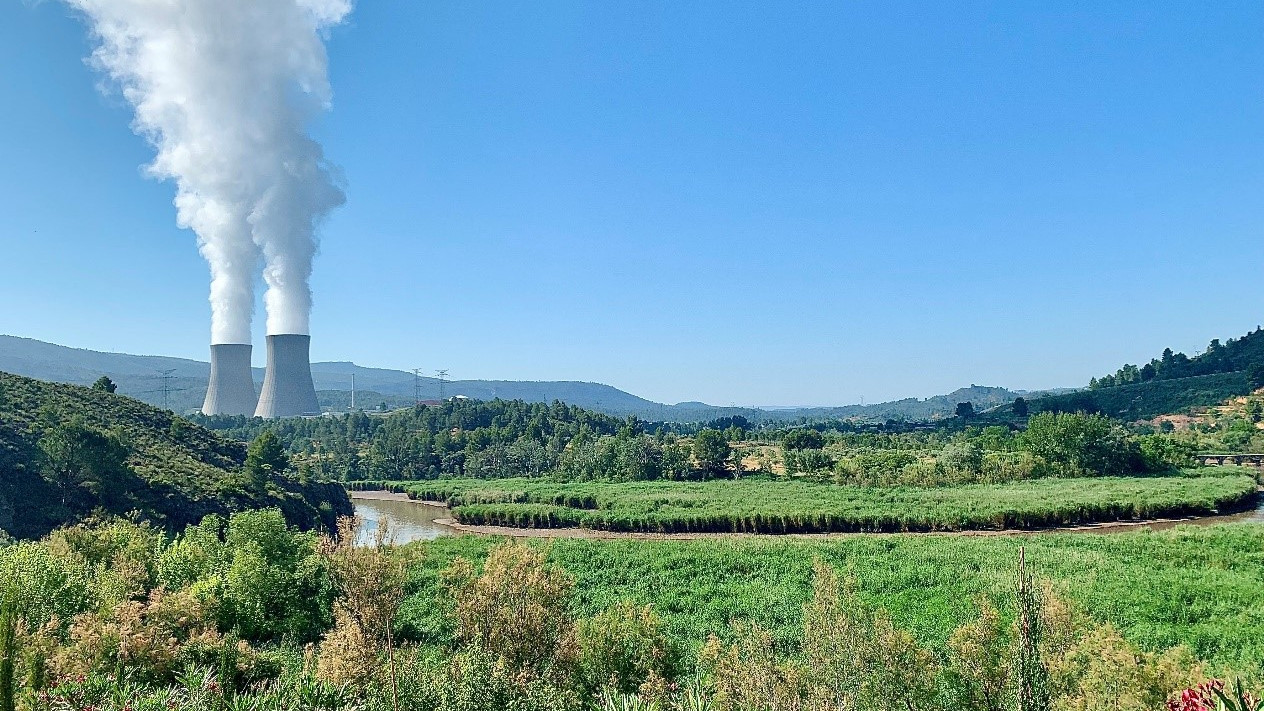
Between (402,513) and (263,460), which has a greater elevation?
(263,460)

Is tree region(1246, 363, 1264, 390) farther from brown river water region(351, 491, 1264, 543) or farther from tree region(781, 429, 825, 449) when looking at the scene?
brown river water region(351, 491, 1264, 543)

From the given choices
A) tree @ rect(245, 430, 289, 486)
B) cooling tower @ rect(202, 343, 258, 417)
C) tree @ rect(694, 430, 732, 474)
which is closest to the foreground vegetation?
tree @ rect(245, 430, 289, 486)

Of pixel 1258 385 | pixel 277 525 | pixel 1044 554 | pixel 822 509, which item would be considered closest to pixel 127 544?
pixel 277 525

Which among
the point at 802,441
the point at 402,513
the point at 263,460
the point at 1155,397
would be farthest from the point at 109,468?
the point at 1155,397

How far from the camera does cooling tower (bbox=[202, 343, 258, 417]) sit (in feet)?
245

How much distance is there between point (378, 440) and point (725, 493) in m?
65.4

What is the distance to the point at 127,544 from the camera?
22266 millimetres

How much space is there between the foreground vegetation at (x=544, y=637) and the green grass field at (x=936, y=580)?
16 centimetres

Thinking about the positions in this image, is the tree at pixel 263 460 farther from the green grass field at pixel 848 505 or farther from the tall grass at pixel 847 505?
the green grass field at pixel 848 505

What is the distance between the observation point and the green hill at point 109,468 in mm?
35125

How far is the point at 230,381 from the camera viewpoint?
76.6 metres

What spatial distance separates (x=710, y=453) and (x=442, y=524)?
32.8 metres

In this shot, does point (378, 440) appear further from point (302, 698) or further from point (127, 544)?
point (302, 698)

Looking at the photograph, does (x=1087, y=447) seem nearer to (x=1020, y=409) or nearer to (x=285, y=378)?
(x=1020, y=409)
